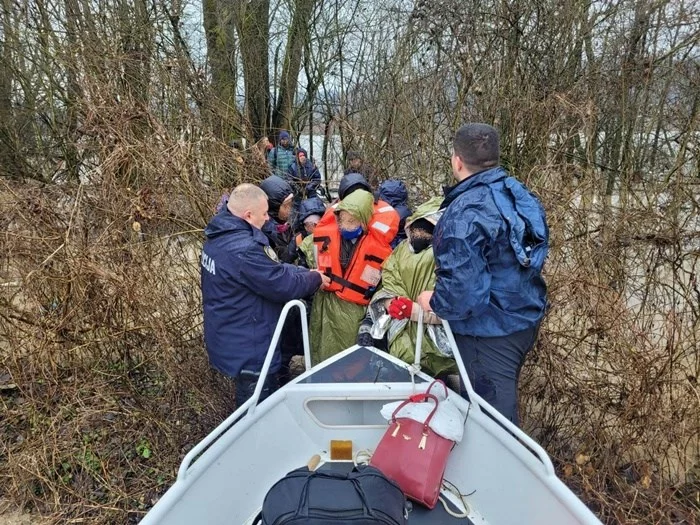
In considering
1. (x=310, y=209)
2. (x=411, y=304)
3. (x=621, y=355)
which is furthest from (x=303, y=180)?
(x=621, y=355)

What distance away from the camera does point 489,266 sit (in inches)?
100

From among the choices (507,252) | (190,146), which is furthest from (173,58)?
(507,252)

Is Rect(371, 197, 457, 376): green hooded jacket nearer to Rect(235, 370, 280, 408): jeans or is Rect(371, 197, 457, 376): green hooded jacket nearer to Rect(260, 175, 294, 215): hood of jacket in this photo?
Rect(235, 370, 280, 408): jeans

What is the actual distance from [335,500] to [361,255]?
5.95 ft

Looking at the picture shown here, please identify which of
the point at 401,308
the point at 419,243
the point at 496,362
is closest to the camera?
the point at 496,362

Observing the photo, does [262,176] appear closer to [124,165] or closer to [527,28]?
[124,165]

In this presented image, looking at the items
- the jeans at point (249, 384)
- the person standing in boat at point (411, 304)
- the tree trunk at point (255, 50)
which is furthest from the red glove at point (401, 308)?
the tree trunk at point (255, 50)

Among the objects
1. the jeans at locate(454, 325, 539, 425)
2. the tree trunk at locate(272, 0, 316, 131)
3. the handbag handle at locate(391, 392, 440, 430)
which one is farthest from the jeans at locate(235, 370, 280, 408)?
the tree trunk at locate(272, 0, 316, 131)

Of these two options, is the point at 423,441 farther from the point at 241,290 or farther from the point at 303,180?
the point at 303,180

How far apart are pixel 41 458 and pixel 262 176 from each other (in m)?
3.08

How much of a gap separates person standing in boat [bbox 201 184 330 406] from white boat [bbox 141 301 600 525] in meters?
0.30

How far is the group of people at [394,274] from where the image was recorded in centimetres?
247

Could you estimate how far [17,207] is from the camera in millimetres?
3957

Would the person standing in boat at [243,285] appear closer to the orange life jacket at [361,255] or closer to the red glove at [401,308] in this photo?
the orange life jacket at [361,255]
